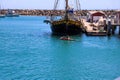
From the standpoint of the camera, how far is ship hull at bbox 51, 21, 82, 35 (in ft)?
192

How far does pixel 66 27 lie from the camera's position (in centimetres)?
5859

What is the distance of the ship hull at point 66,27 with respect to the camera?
5862 centimetres

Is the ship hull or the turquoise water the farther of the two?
the ship hull

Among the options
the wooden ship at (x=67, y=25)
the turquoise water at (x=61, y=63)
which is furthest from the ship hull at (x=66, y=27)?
the turquoise water at (x=61, y=63)

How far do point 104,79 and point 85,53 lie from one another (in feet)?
48.3

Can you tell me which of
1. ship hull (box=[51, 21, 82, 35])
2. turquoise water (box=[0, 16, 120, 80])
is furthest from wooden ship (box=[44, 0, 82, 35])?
turquoise water (box=[0, 16, 120, 80])

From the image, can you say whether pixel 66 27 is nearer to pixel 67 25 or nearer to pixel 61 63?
pixel 67 25

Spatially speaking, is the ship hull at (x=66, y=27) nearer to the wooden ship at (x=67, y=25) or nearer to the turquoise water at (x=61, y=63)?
the wooden ship at (x=67, y=25)

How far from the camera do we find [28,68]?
31328mm

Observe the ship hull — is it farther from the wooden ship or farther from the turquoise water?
the turquoise water

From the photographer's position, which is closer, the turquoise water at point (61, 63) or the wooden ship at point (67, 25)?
the turquoise water at point (61, 63)

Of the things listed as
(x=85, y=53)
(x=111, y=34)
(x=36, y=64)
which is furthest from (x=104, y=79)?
(x=111, y=34)

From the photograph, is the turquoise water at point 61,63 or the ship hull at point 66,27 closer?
the turquoise water at point 61,63

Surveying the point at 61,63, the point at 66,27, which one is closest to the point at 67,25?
the point at 66,27
